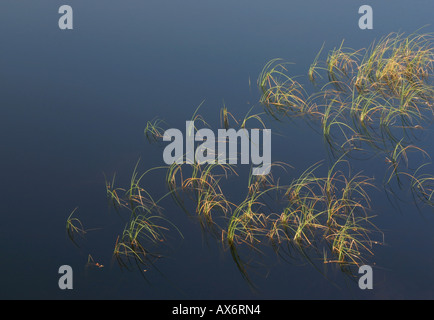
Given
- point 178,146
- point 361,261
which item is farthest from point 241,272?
point 178,146

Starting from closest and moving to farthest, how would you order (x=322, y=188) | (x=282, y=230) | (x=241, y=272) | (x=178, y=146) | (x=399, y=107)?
(x=241, y=272)
(x=282, y=230)
(x=322, y=188)
(x=178, y=146)
(x=399, y=107)

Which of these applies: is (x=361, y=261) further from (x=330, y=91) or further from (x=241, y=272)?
(x=330, y=91)

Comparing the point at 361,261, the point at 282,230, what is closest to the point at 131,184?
the point at 282,230

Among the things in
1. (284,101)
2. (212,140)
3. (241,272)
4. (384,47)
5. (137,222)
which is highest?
(384,47)

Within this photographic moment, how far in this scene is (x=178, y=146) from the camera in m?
4.57

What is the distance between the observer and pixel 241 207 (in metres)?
3.92

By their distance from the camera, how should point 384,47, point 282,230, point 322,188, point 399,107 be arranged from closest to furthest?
point 282,230
point 322,188
point 399,107
point 384,47

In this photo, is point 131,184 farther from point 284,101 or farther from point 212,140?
point 284,101

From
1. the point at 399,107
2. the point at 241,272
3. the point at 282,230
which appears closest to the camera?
the point at 241,272

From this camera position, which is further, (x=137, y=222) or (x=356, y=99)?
(x=356, y=99)

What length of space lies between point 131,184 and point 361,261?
1668mm

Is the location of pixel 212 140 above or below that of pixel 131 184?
above

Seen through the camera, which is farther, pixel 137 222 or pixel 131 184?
pixel 131 184

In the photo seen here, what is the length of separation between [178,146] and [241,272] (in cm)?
137
